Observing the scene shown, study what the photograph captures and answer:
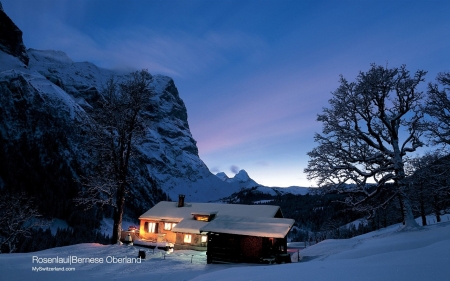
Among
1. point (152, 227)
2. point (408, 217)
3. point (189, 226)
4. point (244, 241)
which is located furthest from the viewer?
point (152, 227)

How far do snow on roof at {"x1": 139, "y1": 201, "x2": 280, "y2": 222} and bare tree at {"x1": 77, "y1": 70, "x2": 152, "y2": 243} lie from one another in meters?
8.67

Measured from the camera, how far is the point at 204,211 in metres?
32.7

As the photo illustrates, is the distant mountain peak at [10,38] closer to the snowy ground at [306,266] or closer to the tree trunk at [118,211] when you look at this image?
the tree trunk at [118,211]

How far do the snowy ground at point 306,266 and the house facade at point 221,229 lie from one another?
3817mm

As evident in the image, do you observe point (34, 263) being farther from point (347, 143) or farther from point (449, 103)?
point (449, 103)

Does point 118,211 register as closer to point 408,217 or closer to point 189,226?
point 189,226

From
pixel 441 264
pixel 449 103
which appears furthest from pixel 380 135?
pixel 441 264

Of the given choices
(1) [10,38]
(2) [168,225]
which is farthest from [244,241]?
(1) [10,38]

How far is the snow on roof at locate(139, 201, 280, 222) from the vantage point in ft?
105

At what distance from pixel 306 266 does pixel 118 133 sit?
20720mm

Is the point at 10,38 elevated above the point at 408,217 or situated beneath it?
elevated above

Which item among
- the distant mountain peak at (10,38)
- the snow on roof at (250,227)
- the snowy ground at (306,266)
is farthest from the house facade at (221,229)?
the distant mountain peak at (10,38)

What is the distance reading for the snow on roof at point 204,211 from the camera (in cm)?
3194

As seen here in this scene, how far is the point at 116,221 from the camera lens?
24.5 meters
